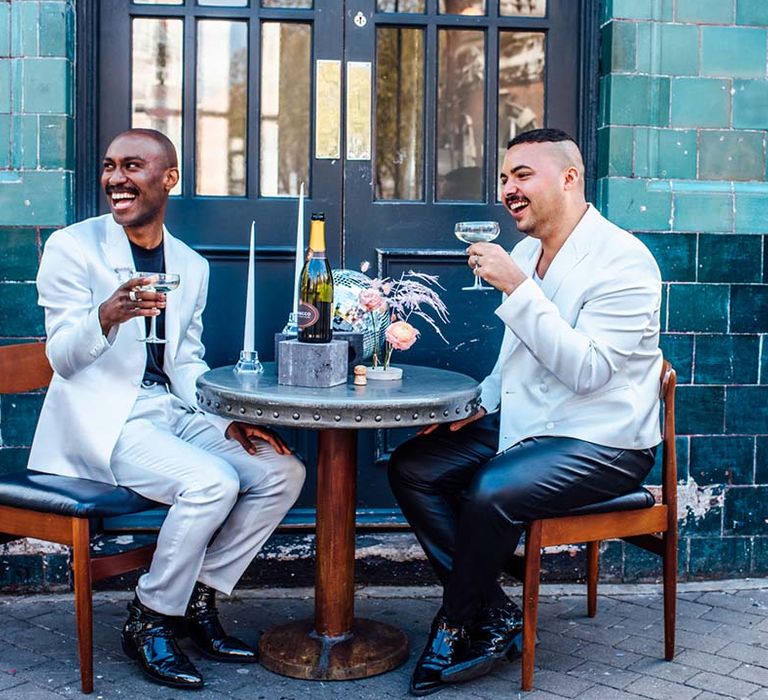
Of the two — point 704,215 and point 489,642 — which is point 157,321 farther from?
point 704,215

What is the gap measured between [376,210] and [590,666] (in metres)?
1.95

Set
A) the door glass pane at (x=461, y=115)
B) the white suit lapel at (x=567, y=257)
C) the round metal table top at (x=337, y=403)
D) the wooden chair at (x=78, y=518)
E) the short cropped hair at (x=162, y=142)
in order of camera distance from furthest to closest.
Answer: the door glass pane at (x=461, y=115) → the short cropped hair at (x=162, y=142) → the white suit lapel at (x=567, y=257) → the wooden chair at (x=78, y=518) → the round metal table top at (x=337, y=403)

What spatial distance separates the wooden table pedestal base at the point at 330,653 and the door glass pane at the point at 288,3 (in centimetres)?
242

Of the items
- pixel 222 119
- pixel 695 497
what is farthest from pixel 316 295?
pixel 695 497

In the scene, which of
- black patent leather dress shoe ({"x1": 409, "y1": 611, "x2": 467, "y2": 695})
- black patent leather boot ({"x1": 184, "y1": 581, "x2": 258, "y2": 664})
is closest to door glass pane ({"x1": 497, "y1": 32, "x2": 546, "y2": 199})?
black patent leather dress shoe ({"x1": 409, "y1": 611, "x2": 467, "y2": 695})

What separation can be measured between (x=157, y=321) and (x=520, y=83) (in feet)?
6.03

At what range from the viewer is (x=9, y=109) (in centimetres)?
407

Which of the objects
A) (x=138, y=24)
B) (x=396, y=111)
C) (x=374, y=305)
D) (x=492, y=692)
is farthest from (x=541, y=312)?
(x=138, y=24)

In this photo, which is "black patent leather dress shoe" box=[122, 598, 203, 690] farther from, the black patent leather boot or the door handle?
the door handle

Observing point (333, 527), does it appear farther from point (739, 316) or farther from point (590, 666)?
point (739, 316)

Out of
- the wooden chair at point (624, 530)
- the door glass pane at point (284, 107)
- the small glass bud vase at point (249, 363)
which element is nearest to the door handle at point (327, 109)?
the door glass pane at point (284, 107)

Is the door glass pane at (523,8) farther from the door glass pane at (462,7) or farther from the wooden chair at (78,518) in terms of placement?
the wooden chair at (78,518)

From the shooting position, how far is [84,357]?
329 centimetres

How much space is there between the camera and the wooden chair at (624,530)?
3.21 metres
